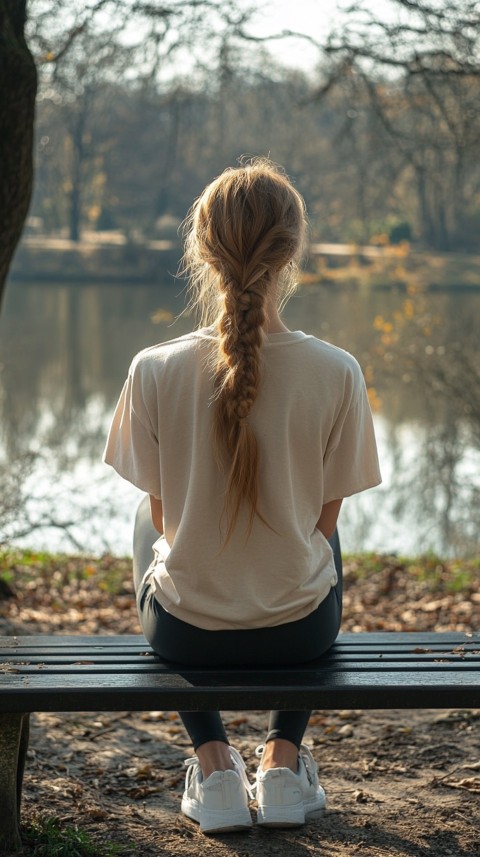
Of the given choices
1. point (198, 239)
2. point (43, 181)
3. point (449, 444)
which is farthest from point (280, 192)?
point (43, 181)

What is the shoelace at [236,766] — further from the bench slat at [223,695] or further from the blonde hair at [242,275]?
the blonde hair at [242,275]

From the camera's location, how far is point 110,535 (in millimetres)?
8984

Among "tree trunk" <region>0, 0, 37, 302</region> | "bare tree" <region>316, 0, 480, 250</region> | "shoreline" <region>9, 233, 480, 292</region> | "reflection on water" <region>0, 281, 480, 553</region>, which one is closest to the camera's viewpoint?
"tree trunk" <region>0, 0, 37, 302</region>

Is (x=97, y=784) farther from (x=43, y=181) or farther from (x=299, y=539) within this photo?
(x=43, y=181)

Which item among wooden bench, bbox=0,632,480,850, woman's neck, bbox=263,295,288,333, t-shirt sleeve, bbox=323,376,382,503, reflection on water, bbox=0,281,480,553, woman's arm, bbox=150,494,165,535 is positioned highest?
woman's neck, bbox=263,295,288,333

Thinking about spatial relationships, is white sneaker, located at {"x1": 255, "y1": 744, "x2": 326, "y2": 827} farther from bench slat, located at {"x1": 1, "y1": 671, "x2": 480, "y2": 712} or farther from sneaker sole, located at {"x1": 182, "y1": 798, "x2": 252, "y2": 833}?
bench slat, located at {"x1": 1, "y1": 671, "x2": 480, "y2": 712}

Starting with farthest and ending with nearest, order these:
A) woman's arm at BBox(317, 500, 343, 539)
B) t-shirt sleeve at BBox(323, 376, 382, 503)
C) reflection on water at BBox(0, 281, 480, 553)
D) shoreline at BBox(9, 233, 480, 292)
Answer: shoreline at BBox(9, 233, 480, 292), reflection on water at BBox(0, 281, 480, 553), woman's arm at BBox(317, 500, 343, 539), t-shirt sleeve at BBox(323, 376, 382, 503)

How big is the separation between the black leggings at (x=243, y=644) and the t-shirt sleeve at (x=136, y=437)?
32 centimetres

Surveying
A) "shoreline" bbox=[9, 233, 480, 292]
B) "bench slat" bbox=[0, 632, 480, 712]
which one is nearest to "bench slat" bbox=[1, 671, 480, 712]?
"bench slat" bbox=[0, 632, 480, 712]

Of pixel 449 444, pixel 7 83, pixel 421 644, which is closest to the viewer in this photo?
pixel 421 644

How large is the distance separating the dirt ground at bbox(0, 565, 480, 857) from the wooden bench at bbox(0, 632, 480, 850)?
35 centimetres

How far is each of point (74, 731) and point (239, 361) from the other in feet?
6.31

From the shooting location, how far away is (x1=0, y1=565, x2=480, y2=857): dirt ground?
8.68 feet

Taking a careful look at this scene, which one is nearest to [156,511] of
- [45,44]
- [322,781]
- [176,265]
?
[322,781]
